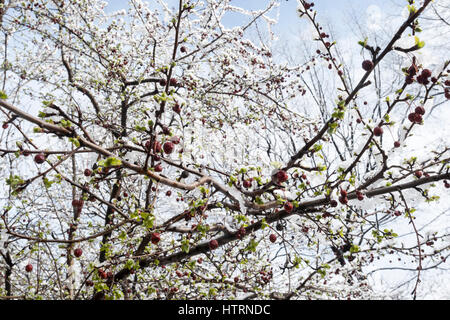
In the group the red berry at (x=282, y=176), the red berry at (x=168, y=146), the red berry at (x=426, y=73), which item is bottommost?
the red berry at (x=282, y=176)

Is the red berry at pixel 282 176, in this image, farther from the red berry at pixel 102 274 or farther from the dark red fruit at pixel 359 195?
the red berry at pixel 102 274

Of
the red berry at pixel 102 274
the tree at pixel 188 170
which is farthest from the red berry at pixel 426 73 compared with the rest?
the red berry at pixel 102 274

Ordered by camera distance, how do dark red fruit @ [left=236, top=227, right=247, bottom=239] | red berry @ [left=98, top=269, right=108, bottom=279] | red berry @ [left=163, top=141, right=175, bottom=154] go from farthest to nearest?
red berry @ [left=98, top=269, right=108, bottom=279]
dark red fruit @ [left=236, top=227, right=247, bottom=239]
red berry @ [left=163, top=141, right=175, bottom=154]

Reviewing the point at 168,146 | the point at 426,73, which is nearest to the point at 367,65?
the point at 426,73

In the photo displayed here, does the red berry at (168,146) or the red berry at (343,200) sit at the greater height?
the red berry at (168,146)

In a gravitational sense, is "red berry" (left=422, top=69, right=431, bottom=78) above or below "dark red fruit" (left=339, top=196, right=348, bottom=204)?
above

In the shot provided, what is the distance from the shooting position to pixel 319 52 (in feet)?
6.88

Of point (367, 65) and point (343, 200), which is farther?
point (343, 200)

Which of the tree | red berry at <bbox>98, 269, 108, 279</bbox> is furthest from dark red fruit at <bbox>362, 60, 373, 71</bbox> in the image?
red berry at <bbox>98, 269, 108, 279</bbox>

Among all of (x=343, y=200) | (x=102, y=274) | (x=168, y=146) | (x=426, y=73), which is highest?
(x=426, y=73)

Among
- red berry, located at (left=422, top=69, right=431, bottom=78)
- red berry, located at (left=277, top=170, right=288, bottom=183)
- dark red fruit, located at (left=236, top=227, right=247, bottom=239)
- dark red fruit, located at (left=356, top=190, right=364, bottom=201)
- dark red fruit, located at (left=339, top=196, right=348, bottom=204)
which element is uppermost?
red berry, located at (left=422, top=69, right=431, bottom=78)

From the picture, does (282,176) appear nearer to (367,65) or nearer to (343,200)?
(343,200)

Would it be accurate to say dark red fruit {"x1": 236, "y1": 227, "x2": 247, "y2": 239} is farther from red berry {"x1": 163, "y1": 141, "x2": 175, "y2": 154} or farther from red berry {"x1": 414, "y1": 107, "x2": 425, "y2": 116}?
red berry {"x1": 414, "y1": 107, "x2": 425, "y2": 116}
